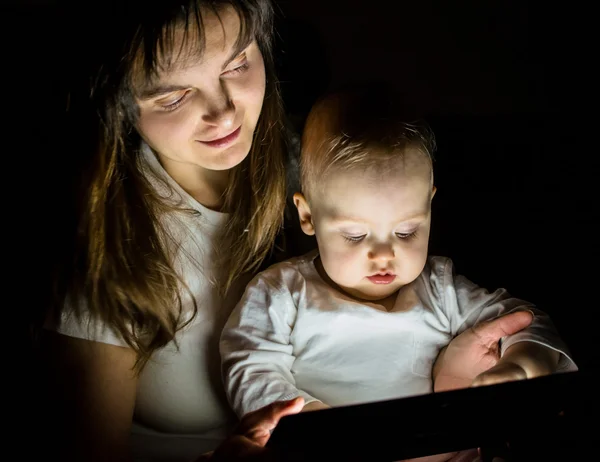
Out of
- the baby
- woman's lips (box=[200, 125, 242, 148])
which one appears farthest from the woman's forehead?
the baby

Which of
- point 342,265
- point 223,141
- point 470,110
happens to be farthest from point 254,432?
point 470,110

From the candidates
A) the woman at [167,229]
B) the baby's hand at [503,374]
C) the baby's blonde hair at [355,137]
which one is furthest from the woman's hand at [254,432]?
the baby's blonde hair at [355,137]

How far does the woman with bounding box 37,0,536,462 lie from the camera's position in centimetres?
89

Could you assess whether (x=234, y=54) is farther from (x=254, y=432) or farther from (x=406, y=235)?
(x=254, y=432)

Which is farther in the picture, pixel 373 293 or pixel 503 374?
pixel 373 293

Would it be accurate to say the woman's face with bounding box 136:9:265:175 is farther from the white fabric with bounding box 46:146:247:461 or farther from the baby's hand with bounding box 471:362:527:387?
the baby's hand with bounding box 471:362:527:387

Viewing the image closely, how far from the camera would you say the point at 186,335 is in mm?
1100

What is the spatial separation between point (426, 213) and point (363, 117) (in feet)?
0.55

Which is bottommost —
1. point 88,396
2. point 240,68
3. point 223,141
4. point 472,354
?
point 88,396

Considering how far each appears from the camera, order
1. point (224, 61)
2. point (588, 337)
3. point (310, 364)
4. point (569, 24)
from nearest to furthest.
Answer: point (224, 61)
point (310, 364)
point (588, 337)
point (569, 24)

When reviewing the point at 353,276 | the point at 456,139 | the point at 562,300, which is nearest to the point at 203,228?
the point at 353,276

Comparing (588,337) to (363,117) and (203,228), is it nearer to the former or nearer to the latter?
(363,117)

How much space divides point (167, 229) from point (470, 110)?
2.46 ft

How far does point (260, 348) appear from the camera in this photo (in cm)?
100
